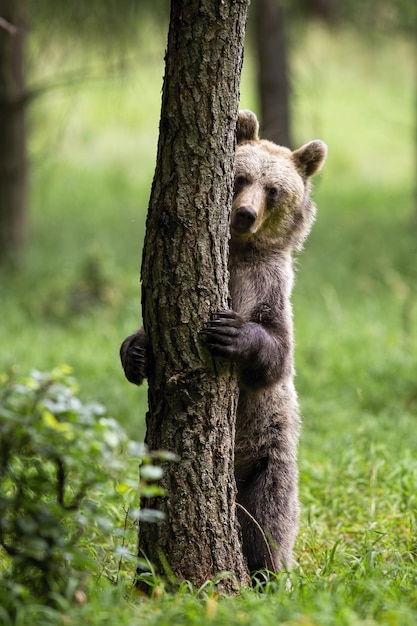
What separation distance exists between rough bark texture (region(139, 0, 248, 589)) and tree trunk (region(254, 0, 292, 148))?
8977 millimetres

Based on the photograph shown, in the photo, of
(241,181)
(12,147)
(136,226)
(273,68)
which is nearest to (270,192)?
(241,181)

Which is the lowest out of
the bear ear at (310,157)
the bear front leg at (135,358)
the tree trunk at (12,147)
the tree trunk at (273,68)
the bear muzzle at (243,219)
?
the bear front leg at (135,358)

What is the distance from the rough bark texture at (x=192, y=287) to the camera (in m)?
3.58

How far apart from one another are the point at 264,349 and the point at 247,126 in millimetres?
1550

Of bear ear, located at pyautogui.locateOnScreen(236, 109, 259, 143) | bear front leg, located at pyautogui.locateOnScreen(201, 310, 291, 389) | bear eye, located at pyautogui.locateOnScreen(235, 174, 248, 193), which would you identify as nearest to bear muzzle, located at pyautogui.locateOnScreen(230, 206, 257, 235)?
bear eye, located at pyautogui.locateOnScreen(235, 174, 248, 193)

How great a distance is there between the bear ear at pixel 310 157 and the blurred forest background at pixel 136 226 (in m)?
1.71

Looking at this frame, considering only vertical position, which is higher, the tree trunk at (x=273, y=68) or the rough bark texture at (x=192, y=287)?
the tree trunk at (x=273, y=68)

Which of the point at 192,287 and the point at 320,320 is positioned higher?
the point at 320,320

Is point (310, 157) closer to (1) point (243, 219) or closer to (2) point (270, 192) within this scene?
(2) point (270, 192)

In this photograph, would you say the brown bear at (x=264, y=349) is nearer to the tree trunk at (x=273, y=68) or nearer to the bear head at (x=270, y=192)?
the bear head at (x=270, y=192)

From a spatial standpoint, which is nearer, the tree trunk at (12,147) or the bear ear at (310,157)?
the bear ear at (310,157)

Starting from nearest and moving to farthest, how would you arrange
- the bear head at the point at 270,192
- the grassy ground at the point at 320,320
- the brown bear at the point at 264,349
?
the grassy ground at the point at 320,320, the brown bear at the point at 264,349, the bear head at the point at 270,192

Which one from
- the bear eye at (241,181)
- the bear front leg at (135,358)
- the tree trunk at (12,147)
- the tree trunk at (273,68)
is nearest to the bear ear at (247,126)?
the bear eye at (241,181)

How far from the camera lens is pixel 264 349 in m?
4.01
